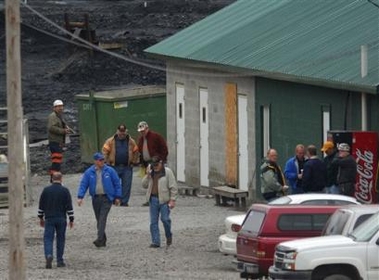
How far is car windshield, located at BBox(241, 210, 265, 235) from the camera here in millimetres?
21516

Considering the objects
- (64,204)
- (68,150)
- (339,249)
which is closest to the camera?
(339,249)

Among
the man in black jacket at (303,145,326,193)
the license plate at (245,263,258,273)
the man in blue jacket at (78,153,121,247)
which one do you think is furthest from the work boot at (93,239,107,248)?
the license plate at (245,263,258,273)

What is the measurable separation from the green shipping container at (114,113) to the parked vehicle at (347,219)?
1836cm

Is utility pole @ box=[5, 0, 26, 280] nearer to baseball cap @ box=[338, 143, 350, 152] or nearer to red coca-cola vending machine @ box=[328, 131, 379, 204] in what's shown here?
baseball cap @ box=[338, 143, 350, 152]

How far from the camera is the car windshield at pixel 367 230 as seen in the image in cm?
1920

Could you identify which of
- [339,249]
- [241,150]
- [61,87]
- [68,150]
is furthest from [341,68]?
[61,87]

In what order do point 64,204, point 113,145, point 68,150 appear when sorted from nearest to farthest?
point 64,204, point 113,145, point 68,150

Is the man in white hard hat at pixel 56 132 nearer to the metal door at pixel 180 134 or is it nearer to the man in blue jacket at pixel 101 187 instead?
the metal door at pixel 180 134

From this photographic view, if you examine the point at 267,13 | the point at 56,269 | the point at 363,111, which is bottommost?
the point at 56,269

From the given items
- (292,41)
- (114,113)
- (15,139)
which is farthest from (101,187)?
(114,113)

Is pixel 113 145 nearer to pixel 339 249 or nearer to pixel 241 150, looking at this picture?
pixel 241 150

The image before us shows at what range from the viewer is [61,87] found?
57.6 meters

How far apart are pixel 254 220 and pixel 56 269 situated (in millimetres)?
3711

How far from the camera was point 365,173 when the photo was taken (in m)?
27.3
